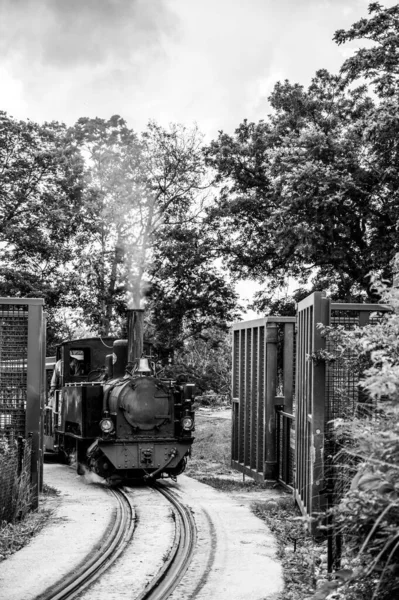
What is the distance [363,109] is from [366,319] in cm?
1615

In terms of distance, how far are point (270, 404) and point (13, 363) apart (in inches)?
182

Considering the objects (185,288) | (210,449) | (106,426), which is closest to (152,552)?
(106,426)

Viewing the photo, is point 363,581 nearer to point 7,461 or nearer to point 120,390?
point 7,461

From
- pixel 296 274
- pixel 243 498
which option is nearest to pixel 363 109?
pixel 296 274

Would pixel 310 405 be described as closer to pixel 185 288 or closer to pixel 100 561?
pixel 100 561

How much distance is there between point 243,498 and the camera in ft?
39.5

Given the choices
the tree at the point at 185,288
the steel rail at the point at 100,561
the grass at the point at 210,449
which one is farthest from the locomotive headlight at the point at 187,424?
the tree at the point at 185,288

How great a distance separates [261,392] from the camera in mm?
13680

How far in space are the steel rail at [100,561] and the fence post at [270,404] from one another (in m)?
2.93

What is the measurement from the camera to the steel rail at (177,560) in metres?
6.73

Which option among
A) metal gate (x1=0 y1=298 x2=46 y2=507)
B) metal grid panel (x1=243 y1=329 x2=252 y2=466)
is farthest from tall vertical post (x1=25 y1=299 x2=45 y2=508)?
metal grid panel (x1=243 y1=329 x2=252 y2=466)

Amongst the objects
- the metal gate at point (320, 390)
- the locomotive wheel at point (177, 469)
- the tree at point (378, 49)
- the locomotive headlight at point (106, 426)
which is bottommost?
the locomotive wheel at point (177, 469)

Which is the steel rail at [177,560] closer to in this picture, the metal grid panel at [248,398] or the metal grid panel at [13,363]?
the metal grid panel at [13,363]

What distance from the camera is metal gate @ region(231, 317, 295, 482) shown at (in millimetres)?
13148
